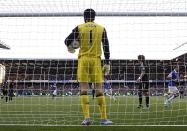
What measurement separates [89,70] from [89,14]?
3.24 feet

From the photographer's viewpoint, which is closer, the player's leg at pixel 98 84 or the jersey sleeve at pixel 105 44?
the player's leg at pixel 98 84

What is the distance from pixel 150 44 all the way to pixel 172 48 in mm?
688

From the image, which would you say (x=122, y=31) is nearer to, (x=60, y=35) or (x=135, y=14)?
(x=135, y=14)

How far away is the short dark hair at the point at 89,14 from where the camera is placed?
7.36 metres

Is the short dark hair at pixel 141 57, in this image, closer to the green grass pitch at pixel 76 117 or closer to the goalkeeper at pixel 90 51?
the green grass pitch at pixel 76 117

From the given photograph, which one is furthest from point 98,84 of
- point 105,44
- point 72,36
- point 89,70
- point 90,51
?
point 72,36

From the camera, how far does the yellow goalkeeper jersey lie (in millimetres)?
7359

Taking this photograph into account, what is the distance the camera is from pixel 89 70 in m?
7.39

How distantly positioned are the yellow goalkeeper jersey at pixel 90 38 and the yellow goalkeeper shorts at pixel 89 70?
0.37 ft

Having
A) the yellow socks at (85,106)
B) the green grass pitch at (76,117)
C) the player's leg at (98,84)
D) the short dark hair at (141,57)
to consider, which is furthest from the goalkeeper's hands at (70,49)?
the short dark hair at (141,57)

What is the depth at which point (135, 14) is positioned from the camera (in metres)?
7.86
